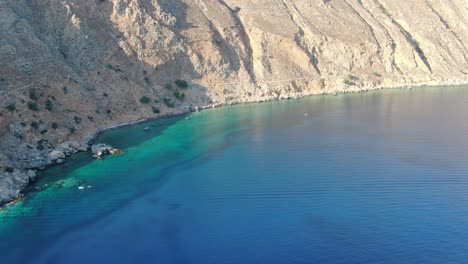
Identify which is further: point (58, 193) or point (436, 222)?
point (58, 193)

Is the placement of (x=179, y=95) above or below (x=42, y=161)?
Result: above

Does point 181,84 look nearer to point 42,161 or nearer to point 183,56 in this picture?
point 183,56

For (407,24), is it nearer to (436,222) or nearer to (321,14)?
(321,14)

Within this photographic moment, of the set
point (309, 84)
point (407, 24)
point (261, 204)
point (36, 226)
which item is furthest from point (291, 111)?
point (407, 24)

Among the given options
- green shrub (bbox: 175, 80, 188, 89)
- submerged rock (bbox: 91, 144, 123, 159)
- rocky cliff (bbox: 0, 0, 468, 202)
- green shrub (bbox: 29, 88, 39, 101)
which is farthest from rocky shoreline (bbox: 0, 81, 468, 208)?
green shrub (bbox: 29, 88, 39, 101)

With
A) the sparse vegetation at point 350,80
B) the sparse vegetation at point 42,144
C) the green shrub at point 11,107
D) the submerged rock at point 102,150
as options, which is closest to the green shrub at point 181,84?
the submerged rock at point 102,150

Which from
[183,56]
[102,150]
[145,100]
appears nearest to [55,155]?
[102,150]
